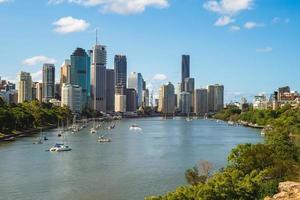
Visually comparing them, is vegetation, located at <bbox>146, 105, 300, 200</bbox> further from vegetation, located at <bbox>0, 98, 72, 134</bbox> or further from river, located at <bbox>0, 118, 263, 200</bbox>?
vegetation, located at <bbox>0, 98, 72, 134</bbox>

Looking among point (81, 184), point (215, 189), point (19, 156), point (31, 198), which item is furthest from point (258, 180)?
point (19, 156)

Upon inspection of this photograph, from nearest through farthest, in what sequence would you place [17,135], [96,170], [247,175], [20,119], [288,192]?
[288,192] < [247,175] < [96,170] < [17,135] < [20,119]

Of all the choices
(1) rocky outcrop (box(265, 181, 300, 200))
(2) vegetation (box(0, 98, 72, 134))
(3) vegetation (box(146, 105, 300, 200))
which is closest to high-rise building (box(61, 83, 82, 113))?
(2) vegetation (box(0, 98, 72, 134))

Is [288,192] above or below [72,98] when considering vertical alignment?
below

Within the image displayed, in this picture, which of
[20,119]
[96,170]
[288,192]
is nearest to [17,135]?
[20,119]

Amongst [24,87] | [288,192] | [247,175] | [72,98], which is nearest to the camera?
[288,192]

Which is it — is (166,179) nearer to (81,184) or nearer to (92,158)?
(81,184)

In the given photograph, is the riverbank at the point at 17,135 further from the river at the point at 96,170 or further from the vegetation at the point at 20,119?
the river at the point at 96,170

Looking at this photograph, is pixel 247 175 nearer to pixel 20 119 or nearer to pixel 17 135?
pixel 17 135

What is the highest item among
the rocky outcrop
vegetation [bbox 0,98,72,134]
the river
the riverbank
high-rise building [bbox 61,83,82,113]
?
high-rise building [bbox 61,83,82,113]
